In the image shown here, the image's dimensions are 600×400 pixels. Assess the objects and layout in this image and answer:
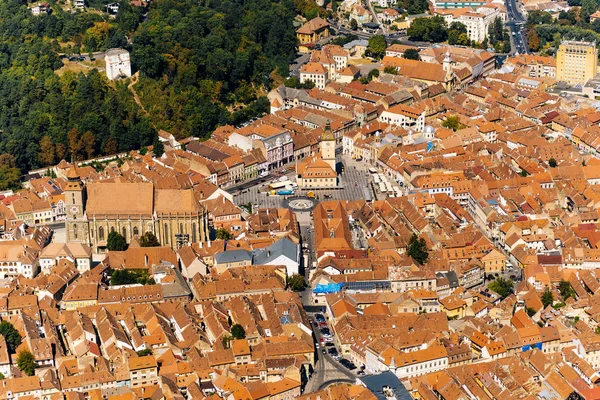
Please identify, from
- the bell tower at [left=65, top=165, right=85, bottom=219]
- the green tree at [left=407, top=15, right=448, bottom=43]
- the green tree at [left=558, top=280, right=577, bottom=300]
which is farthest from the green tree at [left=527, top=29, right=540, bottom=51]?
the bell tower at [left=65, top=165, right=85, bottom=219]

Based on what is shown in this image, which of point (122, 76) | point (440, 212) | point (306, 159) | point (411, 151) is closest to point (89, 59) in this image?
point (122, 76)

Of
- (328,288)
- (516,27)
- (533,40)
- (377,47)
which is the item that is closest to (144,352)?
(328,288)

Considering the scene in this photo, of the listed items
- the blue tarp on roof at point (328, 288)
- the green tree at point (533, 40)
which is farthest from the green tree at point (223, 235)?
the green tree at point (533, 40)

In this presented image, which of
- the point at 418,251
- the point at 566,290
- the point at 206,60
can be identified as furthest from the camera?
the point at 206,60

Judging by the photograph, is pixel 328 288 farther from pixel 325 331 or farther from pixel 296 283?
pixel 325 331

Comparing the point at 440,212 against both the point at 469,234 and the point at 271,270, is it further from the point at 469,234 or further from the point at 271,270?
the point at 271,270

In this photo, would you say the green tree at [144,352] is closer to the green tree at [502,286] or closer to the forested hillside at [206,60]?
the green tree at [502,286]
